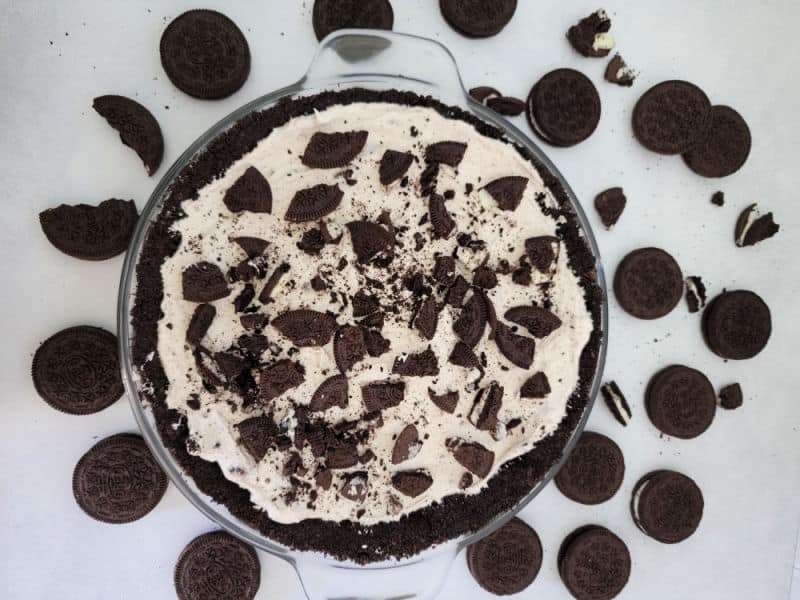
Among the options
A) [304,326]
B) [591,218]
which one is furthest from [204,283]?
[591,218]

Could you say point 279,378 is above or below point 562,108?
below

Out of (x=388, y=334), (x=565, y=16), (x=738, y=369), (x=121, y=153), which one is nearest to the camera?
(x=388, y=334)

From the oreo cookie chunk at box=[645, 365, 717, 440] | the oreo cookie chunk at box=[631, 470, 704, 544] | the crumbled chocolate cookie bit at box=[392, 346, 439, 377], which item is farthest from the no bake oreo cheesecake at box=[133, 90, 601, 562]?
the oreo cookie chunk at box=[631, 470, 704, 544]

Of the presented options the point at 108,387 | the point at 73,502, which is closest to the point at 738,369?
the point at 108,387

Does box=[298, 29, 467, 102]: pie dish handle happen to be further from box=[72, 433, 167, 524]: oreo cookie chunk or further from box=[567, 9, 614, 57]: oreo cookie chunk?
box=[72, 433, 167, 524]: oreo cookie chunk

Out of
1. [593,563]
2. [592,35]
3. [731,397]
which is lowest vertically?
[593,563]

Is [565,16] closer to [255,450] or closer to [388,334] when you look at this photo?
[388,334]

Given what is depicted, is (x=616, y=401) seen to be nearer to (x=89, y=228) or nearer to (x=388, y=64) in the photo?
(x=388, y=64)
